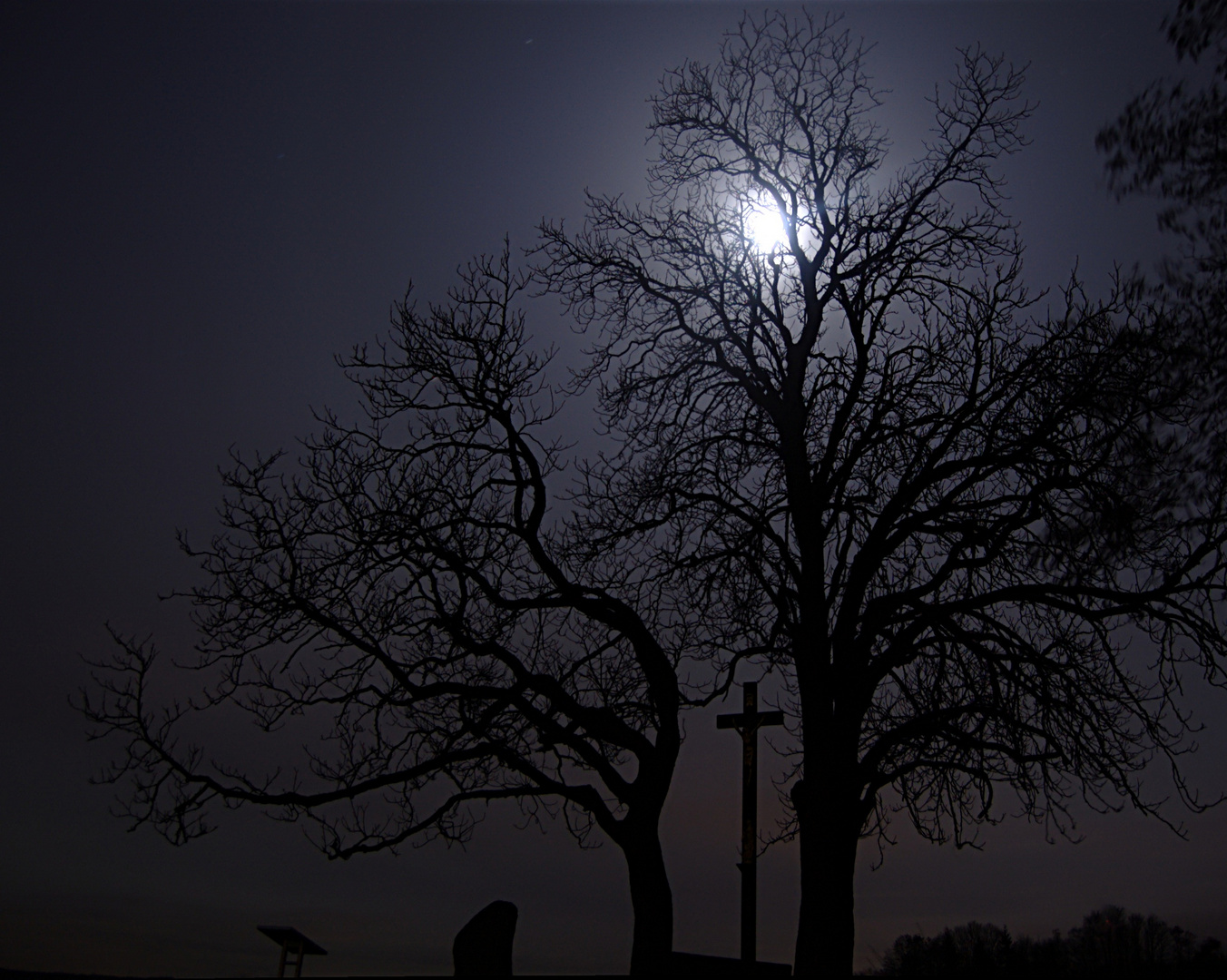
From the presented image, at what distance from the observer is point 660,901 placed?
34.2 ft

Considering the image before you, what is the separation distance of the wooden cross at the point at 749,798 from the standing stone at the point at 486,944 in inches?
142

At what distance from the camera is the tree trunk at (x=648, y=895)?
1023 cm

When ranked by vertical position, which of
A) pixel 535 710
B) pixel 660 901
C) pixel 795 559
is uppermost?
pixel 795 559

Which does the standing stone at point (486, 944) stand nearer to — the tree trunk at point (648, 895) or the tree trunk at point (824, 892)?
the tree trunk at point (648, 895)

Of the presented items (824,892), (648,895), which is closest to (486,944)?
(648,895)

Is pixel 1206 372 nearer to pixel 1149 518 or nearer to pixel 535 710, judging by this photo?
pixel 1149 518

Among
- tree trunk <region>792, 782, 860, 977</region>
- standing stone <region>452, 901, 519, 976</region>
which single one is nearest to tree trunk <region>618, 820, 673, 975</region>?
tree trunk <region>792, 782, 860, 977</region>

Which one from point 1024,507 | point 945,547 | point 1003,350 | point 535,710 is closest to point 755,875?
point 535,710

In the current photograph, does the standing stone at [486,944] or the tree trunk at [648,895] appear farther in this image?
the tree trunk at [648,895]

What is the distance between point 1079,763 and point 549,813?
234 inches

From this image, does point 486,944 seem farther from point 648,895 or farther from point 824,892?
point 824,892

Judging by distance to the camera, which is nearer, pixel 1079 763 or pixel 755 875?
pixel 1079 763

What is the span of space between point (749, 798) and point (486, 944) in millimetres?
4464

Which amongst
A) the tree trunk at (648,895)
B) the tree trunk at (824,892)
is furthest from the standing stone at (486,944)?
the tree trunk at (824,892)
